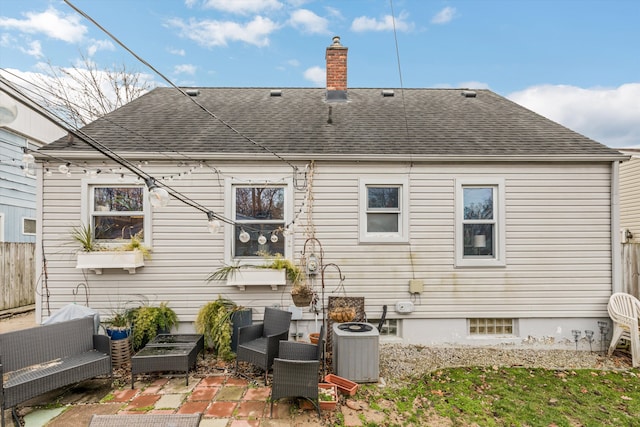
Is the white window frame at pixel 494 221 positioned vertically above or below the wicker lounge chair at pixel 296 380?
above

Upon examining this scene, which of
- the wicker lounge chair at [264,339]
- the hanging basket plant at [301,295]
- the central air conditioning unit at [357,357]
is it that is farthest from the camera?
the hanging basket plant at [301,295]

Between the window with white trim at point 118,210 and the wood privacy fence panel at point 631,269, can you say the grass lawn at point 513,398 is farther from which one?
the window with white trim at point 118,210

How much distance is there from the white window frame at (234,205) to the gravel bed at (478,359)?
2.53 meters

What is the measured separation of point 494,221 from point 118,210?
698 cm

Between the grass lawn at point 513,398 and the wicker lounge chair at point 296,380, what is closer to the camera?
Answer: the wicker lounge chair at point 296,380

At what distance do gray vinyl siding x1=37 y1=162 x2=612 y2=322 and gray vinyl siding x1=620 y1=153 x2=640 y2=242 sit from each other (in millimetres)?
5860

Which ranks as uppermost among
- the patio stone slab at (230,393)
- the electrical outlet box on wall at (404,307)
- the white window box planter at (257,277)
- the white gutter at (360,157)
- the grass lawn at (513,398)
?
the white gutter at (360,157)

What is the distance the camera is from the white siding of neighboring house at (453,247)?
573cm

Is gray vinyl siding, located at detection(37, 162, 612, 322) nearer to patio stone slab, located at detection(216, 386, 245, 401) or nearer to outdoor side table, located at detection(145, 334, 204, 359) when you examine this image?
outdoor side table, located at detection(145, 334, 204, 359)

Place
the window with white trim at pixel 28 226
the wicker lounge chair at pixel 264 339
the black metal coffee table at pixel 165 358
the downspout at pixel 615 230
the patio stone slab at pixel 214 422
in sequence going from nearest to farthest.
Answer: the patio stone slab at pixel 214 422, the black metal coffee table at pixel 165 358, the wicker lounge chair at pixel 264 339, the downspout at pixel 615 230, the window with white trim at pixel 28 226

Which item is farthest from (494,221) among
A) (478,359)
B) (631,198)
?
(631,198)

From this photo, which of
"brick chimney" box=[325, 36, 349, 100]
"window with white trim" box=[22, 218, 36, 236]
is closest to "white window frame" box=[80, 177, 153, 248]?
"brick chimney" box=[325, 36, 349, 100]

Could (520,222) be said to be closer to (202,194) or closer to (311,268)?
(311,268)

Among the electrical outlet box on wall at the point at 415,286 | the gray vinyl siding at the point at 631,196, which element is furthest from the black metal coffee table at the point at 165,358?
the gray vinyl siding at the point at 631,196
